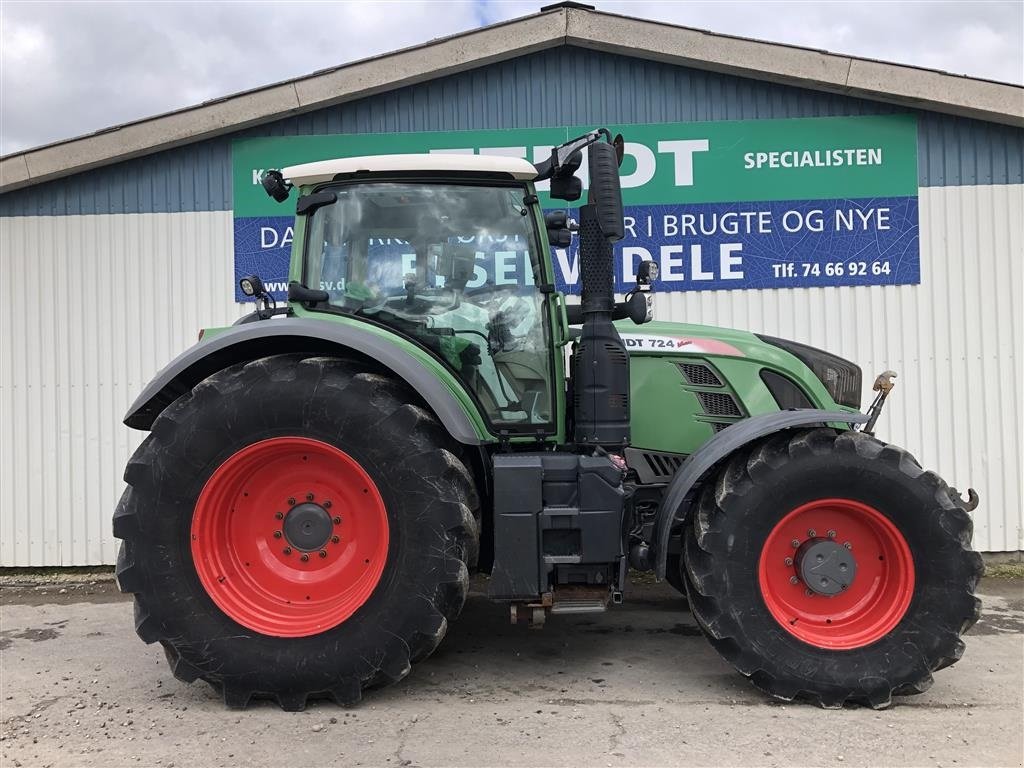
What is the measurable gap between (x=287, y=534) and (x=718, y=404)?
7.47ft

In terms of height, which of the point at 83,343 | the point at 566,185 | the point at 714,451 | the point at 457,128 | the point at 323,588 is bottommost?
the point at 323,588

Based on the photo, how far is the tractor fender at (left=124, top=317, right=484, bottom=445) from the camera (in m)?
3.30

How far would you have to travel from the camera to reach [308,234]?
3.68m

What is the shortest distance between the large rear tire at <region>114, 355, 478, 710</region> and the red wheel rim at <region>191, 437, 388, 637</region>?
0.01 metres

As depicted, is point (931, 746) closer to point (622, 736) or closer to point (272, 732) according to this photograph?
point (622, 736)

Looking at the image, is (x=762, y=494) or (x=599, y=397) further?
(x=599, y=397)

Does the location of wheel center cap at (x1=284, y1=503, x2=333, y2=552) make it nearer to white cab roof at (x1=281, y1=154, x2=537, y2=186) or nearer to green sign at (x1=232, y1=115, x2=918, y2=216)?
white cab roof at (x1=281, y1=154, x2=537, y2=186)

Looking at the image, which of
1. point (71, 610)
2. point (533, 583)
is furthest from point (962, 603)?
point (71, 610)

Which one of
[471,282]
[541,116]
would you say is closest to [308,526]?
[471,282]

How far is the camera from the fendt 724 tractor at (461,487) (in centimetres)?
325

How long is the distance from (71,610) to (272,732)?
2930mm

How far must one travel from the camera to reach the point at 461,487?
10.9 feet

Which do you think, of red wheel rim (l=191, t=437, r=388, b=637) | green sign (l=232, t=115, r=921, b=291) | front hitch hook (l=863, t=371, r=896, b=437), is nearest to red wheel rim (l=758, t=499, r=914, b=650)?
front hitch hook (l=863, t=371, r=896, b=437)

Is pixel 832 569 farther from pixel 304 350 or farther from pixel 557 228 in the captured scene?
pixel 304 350
